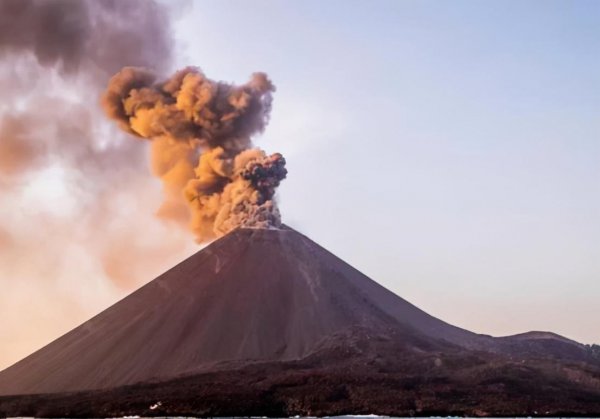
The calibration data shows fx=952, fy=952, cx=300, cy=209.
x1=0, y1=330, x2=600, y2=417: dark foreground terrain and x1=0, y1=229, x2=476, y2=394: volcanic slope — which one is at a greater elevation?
x1=0, y1=229, x2=476, y2=394: volcanic slope

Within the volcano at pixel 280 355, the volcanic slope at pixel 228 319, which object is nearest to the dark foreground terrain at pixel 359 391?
the volcano at pixel 280 355

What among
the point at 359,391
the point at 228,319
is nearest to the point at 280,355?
the point at 228,319

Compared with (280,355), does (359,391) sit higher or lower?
lower

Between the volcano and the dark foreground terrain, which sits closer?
the dark foreground terrain

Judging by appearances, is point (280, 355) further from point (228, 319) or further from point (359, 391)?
point (359, 391)

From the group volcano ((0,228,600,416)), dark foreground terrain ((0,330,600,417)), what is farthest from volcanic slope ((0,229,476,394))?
dark foreground terrain ((0,330,600,417))

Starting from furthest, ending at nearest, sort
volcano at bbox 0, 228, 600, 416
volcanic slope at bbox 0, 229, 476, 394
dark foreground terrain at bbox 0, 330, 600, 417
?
1. volcanic slope at bbox 0, 229, 476, 394
2. volcano at bbox 0, 228, 600, 416
3. dark foreground terrain at bbox 0, 330, 600, 417

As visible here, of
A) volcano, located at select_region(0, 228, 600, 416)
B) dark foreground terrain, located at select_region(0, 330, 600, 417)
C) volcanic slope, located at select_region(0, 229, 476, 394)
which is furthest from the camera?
volcanic slope, located at select_region(0, 229, 476, 394)

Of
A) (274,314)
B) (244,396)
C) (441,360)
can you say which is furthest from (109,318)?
(441,360)

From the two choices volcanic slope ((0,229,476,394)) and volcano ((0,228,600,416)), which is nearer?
volcano ((0,228,600,416))

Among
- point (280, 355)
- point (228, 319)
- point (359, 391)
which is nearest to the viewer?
point (359, 391)

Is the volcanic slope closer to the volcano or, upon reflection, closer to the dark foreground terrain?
the volcano
